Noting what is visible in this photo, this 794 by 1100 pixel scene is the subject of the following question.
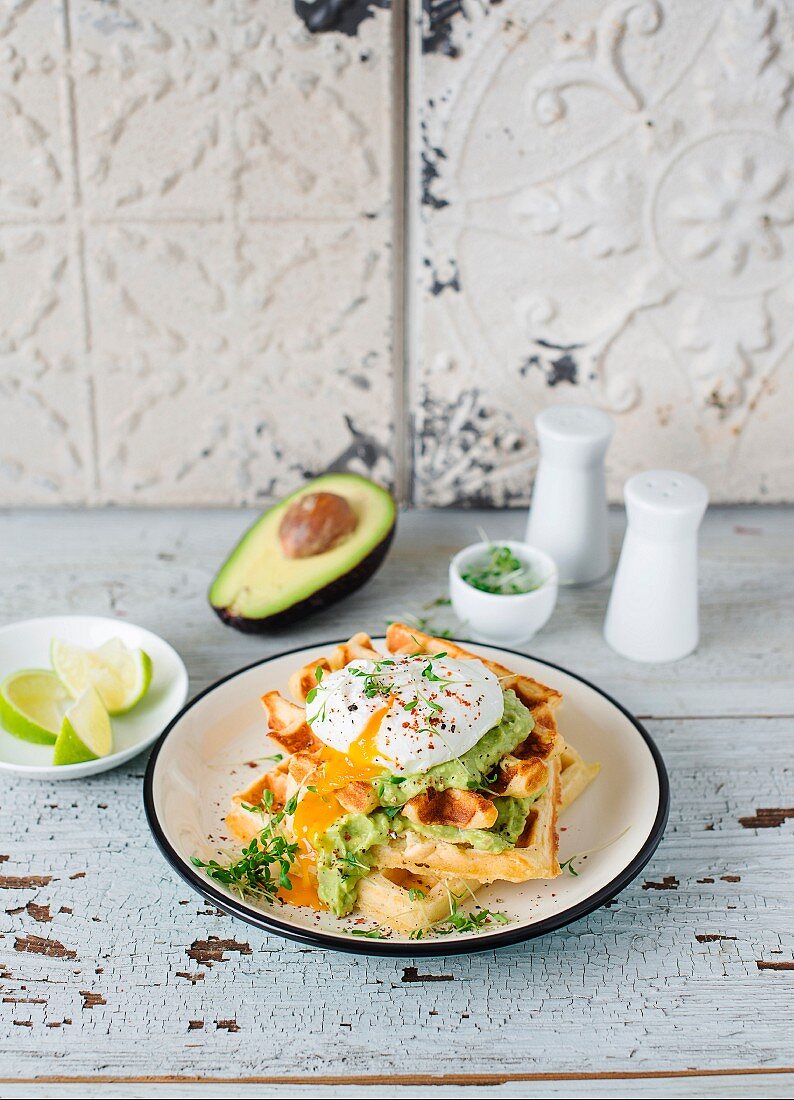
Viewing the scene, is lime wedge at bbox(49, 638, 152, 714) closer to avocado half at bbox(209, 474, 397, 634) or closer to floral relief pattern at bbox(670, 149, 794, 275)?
avocado half at bbox(209, 474, 397, 634)

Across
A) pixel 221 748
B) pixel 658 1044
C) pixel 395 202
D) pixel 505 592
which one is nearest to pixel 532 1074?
pixel 658 1044

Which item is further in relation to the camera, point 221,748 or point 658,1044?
point 221,748

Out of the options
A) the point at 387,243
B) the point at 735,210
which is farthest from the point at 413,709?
the point at 735,210

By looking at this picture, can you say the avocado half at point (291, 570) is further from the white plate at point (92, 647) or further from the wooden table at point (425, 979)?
the wooden table at point (425, 979)

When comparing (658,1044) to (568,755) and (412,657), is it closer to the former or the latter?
(568,755)

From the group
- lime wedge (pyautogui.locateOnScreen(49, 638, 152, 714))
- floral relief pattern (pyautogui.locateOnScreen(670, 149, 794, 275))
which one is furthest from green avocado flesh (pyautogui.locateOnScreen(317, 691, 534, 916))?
floral relief pattern (pyautogui.locateOnScreen(670, 149, 794, 275))

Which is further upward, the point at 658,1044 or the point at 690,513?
the point at 690,513

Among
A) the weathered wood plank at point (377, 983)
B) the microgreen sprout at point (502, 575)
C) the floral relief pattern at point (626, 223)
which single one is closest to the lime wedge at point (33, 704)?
the weathered wood plank at point (377, 983)
